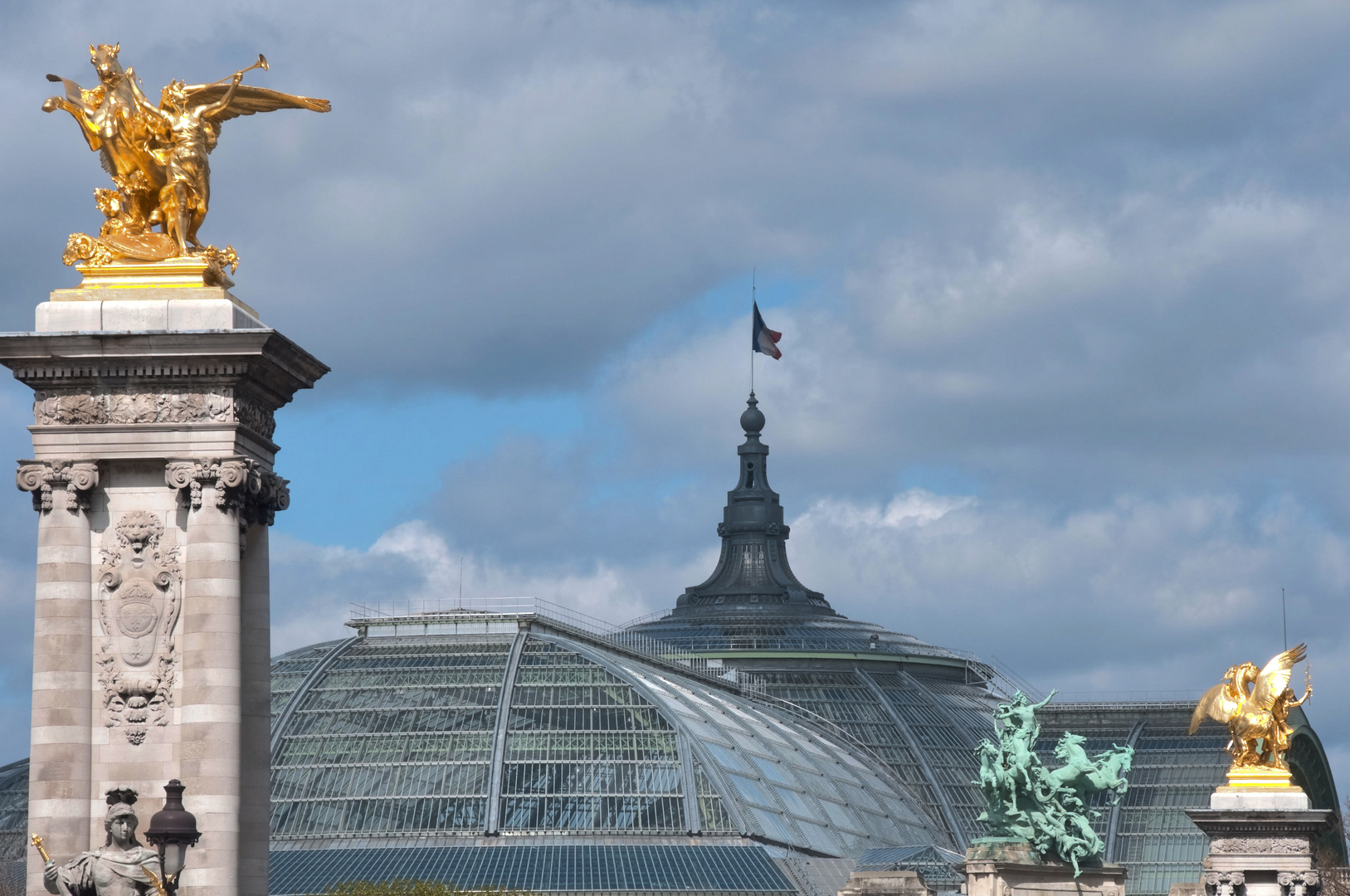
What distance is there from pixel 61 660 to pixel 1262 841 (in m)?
48.3

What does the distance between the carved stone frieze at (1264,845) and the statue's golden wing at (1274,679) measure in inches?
141

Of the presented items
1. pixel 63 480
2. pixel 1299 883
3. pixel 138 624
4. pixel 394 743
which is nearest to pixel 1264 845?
pixel 1299 883

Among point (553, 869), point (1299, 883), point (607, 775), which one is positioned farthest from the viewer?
point (607, 775)

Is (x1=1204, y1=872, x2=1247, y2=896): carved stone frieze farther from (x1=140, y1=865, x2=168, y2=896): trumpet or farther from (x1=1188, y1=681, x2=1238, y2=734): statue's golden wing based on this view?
(x1=140, y1=865, x2=168, y2=896): trumpet

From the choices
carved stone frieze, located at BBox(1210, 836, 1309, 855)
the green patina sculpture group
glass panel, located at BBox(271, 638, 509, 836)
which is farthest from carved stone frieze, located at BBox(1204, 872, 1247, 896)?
glass panel, located at BBox(271, 638, 509, 836)

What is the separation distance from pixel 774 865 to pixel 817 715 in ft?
136

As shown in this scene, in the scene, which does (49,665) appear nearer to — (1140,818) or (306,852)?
(306,852)

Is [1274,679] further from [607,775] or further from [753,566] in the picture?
[753,566]

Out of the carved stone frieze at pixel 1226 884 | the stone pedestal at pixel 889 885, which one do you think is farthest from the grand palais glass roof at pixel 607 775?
the carved stone frieze at pixel 1226 884

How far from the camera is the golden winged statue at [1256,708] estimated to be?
75.9 metres

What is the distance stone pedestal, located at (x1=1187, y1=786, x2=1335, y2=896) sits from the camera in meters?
75.2

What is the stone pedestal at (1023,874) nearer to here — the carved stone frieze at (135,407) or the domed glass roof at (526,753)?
the carved stone frieze at (135,407)

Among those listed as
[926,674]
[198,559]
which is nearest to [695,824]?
[926,674]

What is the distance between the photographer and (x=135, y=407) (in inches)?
1377
